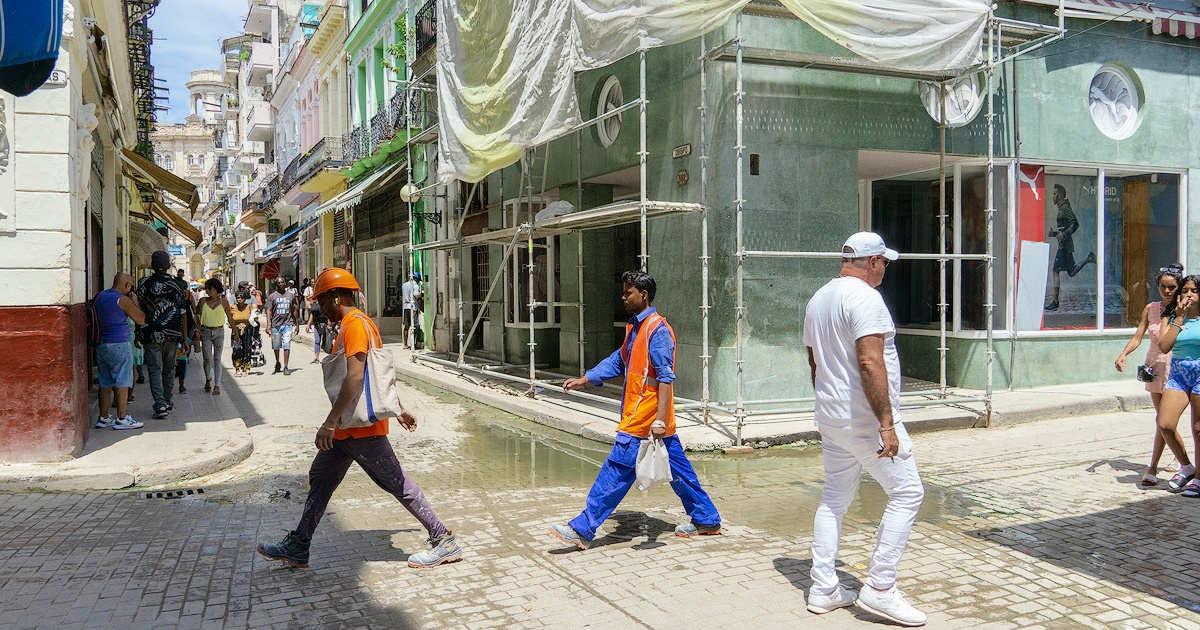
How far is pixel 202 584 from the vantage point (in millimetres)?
4551

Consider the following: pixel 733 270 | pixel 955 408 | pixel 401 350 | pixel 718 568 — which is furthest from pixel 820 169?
pixel 401 350

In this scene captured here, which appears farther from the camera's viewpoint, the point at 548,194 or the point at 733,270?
the point at 548,194

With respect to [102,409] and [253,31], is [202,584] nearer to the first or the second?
[102,409]

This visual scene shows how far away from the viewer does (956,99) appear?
34.2 feet

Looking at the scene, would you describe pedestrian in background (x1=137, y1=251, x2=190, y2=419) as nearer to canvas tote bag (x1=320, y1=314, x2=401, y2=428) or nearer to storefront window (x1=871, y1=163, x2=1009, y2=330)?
canvas tote bag (x1=320, y1=314, x2=401, y2=428)

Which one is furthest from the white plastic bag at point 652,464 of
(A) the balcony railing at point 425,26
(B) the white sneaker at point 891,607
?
(A) the balcony railing at point 425,26

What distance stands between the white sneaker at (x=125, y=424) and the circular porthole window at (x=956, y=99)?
30.9 feet

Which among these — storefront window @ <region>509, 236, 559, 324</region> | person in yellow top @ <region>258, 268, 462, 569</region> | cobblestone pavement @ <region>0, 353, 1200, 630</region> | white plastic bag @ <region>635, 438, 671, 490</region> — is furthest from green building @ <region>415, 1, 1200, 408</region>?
person in yellow top @ <region>258, 268, 462, 569</region>

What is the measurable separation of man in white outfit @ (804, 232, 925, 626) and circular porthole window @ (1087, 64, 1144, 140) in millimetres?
9196

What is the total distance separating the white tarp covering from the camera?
841 centimetres

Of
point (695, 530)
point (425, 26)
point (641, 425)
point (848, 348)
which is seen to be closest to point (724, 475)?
point (695, 530)

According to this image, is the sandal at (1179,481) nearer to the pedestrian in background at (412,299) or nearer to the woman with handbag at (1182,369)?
the woman with handbag at (1182,369)

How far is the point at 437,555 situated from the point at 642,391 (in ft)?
4.99

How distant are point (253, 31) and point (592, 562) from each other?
48163mm
